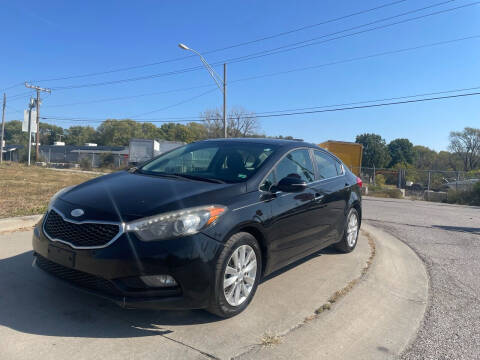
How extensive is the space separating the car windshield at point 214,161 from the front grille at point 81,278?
134cm

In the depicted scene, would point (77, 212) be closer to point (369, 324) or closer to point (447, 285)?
point (369, 324)

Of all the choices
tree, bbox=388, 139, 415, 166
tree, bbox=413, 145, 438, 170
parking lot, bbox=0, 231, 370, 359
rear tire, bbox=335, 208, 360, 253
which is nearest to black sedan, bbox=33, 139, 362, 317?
parking lot, bbox=0, 231, 370, 359

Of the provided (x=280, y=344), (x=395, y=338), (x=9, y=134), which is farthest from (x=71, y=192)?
(x=9, y=134)

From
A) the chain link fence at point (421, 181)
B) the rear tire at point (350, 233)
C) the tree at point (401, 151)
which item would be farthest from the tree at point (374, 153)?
the rear tire at point (350, 233)

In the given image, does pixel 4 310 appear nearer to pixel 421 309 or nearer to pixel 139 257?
pixel 139 257

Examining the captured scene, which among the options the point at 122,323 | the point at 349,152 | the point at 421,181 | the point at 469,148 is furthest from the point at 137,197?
the point at 469,148

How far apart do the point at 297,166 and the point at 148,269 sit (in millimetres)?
2219

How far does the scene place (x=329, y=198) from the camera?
4488mm

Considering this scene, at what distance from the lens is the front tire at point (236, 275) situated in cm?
285

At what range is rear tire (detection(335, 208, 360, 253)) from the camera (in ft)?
16.7

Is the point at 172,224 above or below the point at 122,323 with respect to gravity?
above

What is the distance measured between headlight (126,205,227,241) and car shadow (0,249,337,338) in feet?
2.18

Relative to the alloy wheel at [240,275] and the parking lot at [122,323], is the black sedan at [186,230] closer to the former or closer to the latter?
the alloy wheel at [240,275]

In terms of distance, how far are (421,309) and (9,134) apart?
443ft
